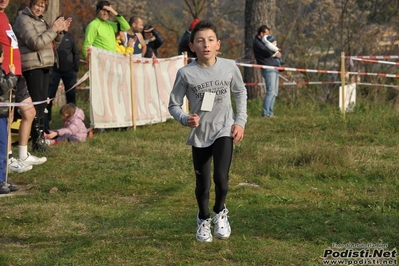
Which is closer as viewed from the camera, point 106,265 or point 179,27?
point 106,265

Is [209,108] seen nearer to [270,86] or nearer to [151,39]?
[270,86]

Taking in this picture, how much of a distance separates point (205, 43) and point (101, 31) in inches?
292

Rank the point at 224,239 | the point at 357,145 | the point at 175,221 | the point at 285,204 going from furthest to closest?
the point at 357,145
the point at 285,204
the point at 175,221
the point at 224,239

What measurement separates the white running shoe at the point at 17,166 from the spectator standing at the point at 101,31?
3.65 m

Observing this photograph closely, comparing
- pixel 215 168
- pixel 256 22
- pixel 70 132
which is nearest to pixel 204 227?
pixel 215 168

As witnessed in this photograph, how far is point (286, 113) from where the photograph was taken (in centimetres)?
→ 1644

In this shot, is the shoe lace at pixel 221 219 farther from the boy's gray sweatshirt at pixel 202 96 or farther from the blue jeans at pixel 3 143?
the blue jeans at pixel 3 143

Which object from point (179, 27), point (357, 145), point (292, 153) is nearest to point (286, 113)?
point (357, 145)

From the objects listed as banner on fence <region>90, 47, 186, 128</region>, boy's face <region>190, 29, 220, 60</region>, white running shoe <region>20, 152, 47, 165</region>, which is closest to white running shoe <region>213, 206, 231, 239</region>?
boy's face <region>190, 29, 220, 60</region>

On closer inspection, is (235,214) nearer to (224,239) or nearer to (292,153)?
(224,239)

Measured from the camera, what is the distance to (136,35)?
1484 cm

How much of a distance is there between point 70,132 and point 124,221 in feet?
17.3

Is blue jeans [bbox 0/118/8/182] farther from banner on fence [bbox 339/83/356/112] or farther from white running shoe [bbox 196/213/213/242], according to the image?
banner on fence [bbox 339/83/356/112]

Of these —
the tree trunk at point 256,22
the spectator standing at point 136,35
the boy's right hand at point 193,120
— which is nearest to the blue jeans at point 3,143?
the boy's right hand at point 193,120
